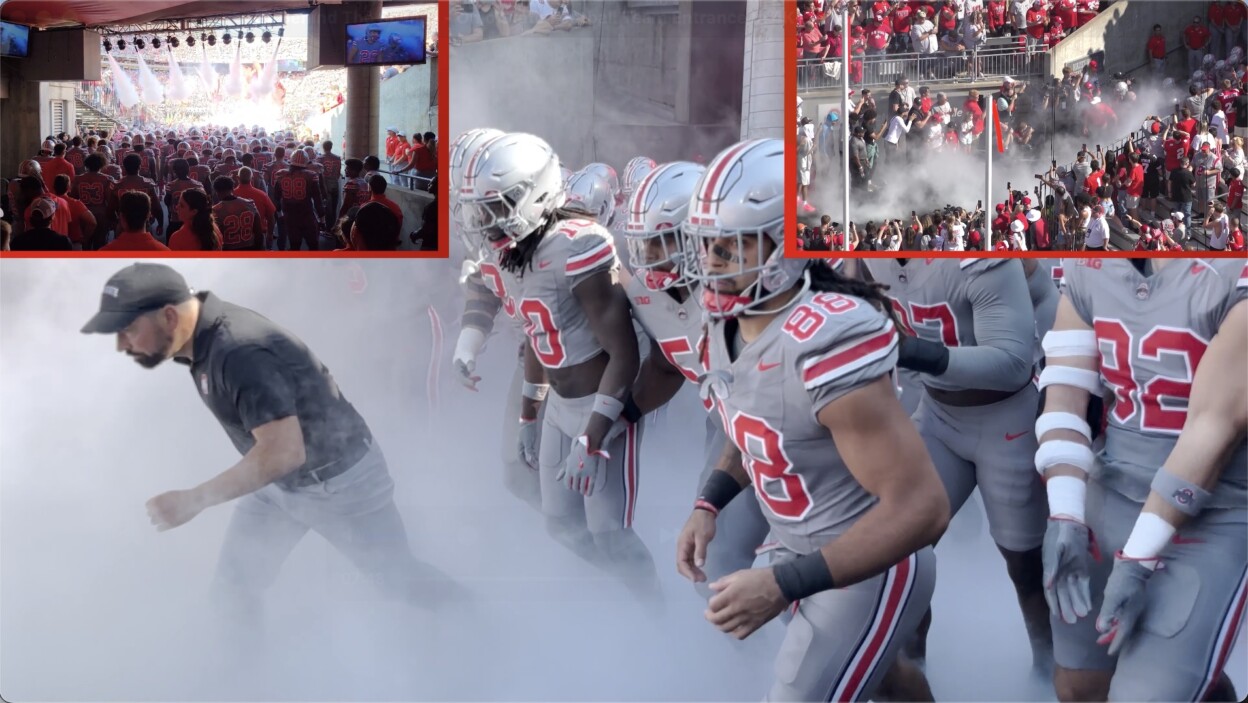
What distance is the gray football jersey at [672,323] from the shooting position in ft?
11.0

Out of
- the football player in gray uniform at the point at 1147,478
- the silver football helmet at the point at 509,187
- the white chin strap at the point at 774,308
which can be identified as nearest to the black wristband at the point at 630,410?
the silver football helmet at the point at 509,187

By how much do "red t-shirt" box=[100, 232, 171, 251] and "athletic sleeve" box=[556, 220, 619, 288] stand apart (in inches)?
45.6

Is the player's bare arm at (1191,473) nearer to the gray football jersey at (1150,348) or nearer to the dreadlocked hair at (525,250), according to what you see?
the gray football jersey at (1150,348)

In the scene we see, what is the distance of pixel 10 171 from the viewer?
340 cm

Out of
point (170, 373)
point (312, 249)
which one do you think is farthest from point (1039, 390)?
point (170, 373)

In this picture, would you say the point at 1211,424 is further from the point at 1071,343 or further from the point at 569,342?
the point at 569,342

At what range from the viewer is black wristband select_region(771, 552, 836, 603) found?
8.48 feet

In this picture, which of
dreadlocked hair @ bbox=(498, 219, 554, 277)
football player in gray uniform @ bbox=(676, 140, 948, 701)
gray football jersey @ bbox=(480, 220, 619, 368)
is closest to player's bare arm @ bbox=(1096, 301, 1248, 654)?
football player in gray uniform @ bbox=(676, 140, 948, 701)

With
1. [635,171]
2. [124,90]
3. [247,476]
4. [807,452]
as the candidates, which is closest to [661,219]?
[635,171]

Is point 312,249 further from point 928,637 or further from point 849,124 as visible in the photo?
point 928,637

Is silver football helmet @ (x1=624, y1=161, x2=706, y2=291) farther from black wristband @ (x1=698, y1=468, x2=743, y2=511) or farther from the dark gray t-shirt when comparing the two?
the dark gray t-shirt

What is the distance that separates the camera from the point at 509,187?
3281 millimetres

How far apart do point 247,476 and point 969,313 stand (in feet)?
6.94

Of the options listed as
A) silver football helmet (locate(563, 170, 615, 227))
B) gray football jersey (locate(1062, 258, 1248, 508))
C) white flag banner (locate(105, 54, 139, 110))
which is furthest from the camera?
white flag banner (locate(105, 54, 139, 110))
